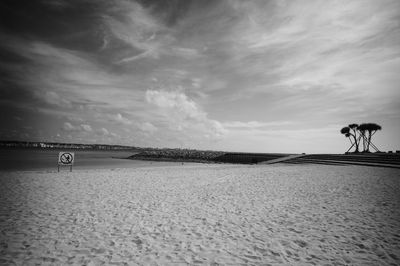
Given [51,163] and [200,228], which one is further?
[51,163]

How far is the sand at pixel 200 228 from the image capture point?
4.62m

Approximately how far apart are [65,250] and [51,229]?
1.66m

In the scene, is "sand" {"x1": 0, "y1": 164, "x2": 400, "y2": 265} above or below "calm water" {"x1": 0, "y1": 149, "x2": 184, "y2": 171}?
above

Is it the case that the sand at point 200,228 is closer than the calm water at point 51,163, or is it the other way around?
the sand at point 200,228

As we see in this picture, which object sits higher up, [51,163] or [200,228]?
[200,228]

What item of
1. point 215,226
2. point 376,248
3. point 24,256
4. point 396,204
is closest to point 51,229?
point 24,256

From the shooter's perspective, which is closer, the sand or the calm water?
the sand

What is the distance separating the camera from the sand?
15.2ft

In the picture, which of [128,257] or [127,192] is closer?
[128,257]

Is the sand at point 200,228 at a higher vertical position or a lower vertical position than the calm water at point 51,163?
higher

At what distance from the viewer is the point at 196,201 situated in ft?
31.0

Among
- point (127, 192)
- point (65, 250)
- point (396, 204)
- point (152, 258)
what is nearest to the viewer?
point (152, 258)

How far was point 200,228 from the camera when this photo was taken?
625cm

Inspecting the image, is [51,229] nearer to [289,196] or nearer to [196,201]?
[196,201]
